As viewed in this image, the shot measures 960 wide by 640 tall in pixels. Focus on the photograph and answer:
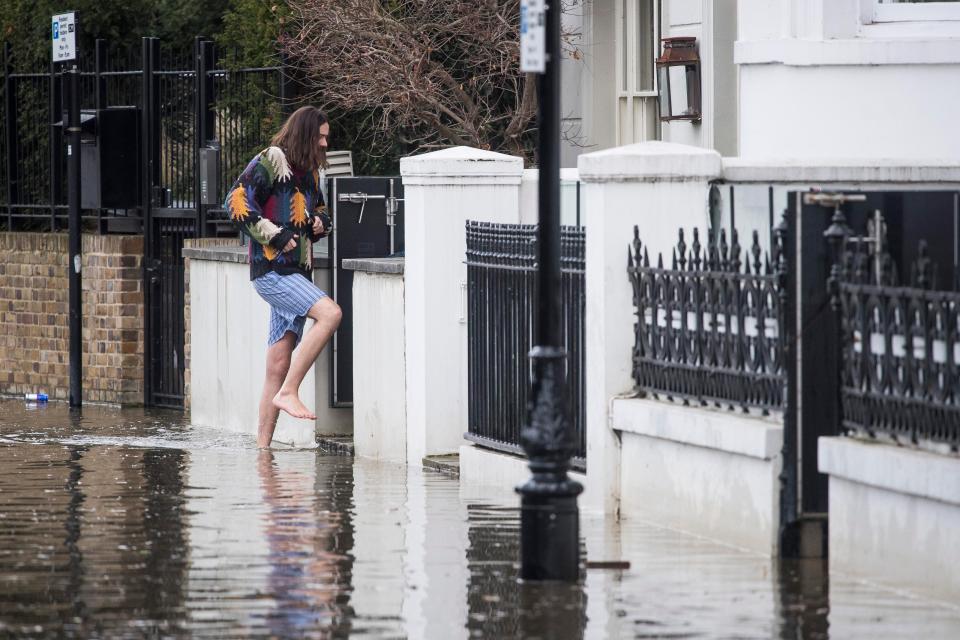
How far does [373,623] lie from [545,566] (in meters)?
0.98

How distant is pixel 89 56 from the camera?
18.6 meters

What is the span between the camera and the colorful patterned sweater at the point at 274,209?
12.8 m

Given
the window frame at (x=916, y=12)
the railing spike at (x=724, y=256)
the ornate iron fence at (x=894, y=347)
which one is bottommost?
the ornate iron fence at (x=894, y=347)

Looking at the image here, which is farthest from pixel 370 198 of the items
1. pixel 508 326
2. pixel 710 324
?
pixel 710 324

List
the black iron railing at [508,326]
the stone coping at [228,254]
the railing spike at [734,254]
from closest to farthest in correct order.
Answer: the railing spike at [734,254] < the black iron railing at [508,326] < the stone coping at [228,254]

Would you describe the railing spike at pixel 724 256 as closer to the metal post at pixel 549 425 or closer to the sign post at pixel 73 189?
the metal post at pixel 549 425

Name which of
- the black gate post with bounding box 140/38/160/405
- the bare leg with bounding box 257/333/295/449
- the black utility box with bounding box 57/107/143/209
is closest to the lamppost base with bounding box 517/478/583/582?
the bare leg with bounding box 257/333/295/449

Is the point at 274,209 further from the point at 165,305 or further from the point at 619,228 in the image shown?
the point at 165,305

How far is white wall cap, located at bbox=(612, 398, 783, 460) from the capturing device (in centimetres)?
875

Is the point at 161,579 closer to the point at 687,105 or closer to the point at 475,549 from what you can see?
the point at 475,549

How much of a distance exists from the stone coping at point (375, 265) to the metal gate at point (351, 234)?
36 cm

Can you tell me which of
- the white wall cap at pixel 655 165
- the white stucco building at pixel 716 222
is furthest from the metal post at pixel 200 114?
the white wall cap at pixel 655 165

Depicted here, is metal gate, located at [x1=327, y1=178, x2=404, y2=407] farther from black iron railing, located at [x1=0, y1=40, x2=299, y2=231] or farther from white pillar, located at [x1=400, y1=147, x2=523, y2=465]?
black iron railing, located at [x1=0, y1=40, x2=299, y2=231]

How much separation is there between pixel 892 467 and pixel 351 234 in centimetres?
642
